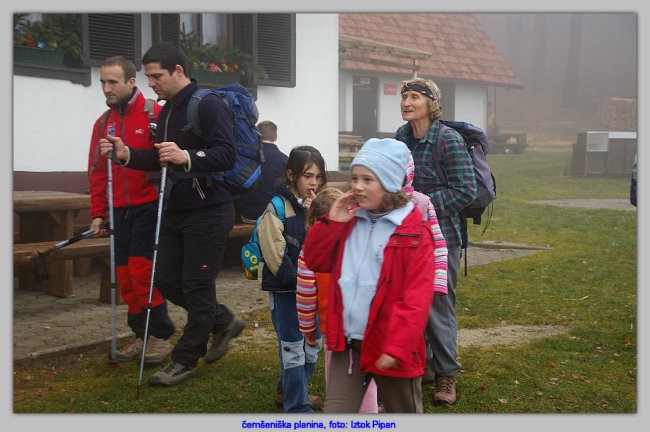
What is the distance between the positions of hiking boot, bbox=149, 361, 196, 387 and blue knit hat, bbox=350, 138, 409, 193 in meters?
2.29

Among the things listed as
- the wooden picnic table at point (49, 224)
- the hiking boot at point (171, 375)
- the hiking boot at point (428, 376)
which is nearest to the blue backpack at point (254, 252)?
the hiking boot at point (171, 375)

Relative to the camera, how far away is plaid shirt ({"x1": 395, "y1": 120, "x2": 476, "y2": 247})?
5008mm

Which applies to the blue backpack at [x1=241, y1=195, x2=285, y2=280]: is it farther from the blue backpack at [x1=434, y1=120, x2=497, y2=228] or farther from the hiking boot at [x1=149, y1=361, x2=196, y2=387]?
the blue backpack at [x1=434, y1=120, x2=497, y2=228]

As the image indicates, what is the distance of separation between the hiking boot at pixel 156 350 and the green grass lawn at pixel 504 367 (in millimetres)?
130

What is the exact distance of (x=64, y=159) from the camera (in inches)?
349

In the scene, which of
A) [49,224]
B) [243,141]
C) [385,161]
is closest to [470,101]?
[49,224]

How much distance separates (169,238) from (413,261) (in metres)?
2.20

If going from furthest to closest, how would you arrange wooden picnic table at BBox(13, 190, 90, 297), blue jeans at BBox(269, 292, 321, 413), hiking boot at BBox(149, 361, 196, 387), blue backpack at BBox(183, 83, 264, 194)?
wooden picnic table at BBox(13, 190, 90, 297) → blue backpack at BBox(183, 83, 264, 194) → hiking boot at BBox(149, 361, 196, 387) → blue jeans at BBox(269, 292, 321, 413)

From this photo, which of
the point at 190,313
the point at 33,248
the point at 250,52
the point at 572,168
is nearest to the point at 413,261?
the point at 190,313

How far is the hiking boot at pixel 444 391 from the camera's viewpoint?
5.01m

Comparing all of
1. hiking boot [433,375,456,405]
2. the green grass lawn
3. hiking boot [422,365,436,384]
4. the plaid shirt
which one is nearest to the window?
the green grass lawn

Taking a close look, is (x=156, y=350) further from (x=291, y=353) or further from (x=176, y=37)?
(x=176, y=37)

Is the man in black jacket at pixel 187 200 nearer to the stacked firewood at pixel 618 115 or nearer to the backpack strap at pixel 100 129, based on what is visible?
the backpack strap at pixel 100 129

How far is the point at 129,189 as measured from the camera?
5.54 metres
